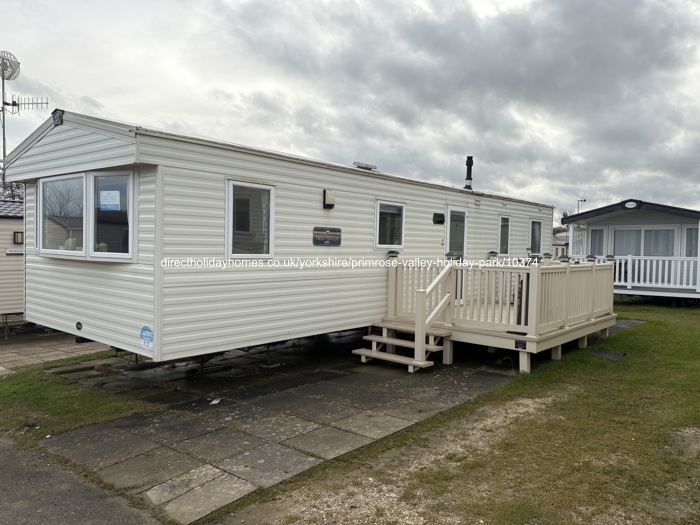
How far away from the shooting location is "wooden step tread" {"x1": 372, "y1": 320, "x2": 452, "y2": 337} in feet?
23.6

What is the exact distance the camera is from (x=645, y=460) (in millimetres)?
3926

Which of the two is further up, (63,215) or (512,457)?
(63,215)

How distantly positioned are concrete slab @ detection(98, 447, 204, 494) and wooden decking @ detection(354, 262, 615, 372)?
3.52m

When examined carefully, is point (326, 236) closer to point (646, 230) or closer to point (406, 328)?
point (406, 328)

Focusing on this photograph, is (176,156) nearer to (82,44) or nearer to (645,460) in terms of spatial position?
(645,460)

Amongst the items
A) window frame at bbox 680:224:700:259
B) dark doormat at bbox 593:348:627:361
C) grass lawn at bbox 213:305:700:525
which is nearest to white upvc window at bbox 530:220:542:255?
dark doormat at bbox 593:348:627:361

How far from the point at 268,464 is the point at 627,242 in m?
15.5

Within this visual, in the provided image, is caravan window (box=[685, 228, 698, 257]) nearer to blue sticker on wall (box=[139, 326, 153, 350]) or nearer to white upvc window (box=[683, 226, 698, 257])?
white upvc window (box=[683, 226, 698, 257])

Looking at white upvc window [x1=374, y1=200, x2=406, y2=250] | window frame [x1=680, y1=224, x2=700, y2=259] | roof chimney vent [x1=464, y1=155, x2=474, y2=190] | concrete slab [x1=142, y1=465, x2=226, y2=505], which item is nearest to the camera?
concrete slab [x1=142, y1=465, x2=226, y2=505]

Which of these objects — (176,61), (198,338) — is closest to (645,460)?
(198,338)

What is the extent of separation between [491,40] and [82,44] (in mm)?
8747

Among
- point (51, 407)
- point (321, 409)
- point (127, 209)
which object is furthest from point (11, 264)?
point (321, 409)

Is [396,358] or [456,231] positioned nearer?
[396,358]

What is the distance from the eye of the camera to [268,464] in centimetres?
390
